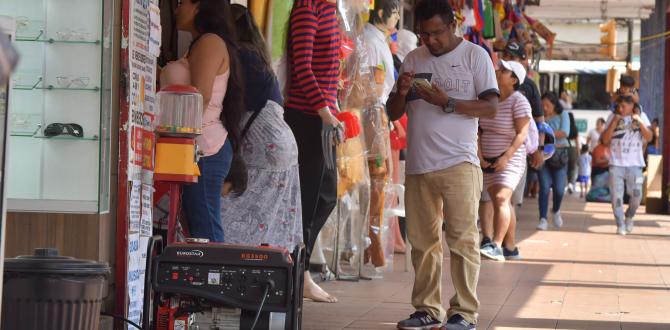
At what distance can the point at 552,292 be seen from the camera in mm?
8258

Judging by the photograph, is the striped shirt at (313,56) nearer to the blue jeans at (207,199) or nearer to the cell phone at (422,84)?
the cell phone at (422,84)

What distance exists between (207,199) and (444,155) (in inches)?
51.7

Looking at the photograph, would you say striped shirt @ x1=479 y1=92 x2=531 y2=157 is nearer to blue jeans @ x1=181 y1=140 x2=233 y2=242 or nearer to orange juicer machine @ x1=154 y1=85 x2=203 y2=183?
blue jeans @ x1=181 y1=140 x2=233 y2=242

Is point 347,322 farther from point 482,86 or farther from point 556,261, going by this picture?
point 556,261

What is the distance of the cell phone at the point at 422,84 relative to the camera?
602 cm

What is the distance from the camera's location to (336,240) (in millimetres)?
8445

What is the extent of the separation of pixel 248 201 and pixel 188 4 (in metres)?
1.07

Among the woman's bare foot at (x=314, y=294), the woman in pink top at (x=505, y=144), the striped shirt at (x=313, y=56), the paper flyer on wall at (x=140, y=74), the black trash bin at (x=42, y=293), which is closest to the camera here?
the black trash bin at (x=42, y=293)

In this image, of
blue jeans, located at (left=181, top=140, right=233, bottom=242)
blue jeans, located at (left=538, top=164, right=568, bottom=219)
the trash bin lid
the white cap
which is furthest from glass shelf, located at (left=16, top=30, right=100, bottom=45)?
blue jeans, located at (left=538, top=164, right=568, bottom=219)

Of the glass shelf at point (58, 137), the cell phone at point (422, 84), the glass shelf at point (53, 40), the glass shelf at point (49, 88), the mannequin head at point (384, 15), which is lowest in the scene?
the glass shelf at point (58, 137)

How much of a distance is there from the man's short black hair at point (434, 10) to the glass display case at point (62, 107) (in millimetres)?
1664

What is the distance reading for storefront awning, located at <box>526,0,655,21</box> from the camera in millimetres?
26234

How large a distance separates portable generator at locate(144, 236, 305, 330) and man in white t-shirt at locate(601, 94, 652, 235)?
10378mm

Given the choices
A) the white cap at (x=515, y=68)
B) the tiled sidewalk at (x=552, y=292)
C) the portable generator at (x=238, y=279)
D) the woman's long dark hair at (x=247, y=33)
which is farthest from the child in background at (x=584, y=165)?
the portable generator at (x=238, y=279)
